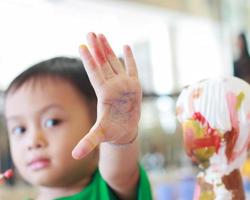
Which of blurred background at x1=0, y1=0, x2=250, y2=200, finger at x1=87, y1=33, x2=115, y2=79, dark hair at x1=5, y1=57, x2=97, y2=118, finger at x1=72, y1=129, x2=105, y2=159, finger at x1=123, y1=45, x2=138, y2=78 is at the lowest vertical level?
blurred background at x1=0, y1=0, x2=250, y2=200

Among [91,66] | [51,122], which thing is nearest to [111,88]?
[91,66]

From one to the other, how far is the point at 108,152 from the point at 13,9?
1.76 metres

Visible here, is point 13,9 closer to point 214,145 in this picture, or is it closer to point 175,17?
point 175,17

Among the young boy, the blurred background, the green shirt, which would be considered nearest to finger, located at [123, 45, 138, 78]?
the young boy

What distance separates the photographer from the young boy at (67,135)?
16.1 inches

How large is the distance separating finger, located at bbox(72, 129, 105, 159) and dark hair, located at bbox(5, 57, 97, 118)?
0.54ft

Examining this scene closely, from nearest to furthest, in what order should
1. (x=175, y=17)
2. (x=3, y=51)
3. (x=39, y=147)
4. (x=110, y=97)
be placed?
1. (x=110, y=97)
2. (x=39, y=147)
3. (x=3, y=51)
4. (x=175, y=17)

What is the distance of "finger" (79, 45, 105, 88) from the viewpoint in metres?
0.35

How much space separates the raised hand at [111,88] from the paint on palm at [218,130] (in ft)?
0.18

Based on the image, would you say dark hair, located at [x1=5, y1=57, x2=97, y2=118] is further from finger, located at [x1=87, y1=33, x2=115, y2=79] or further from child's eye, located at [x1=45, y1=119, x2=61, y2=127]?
finger, located at [x1=87, y1=33, x2=115, y2=79]

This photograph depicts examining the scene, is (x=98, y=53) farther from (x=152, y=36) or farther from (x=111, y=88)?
(x=152, y=36)

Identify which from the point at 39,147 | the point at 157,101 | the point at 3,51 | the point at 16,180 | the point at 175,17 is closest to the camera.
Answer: the point at 39,147

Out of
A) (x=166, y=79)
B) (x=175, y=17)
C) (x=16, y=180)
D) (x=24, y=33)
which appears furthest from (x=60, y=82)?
(x=175, y=17)

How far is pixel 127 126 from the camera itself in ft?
1.26
